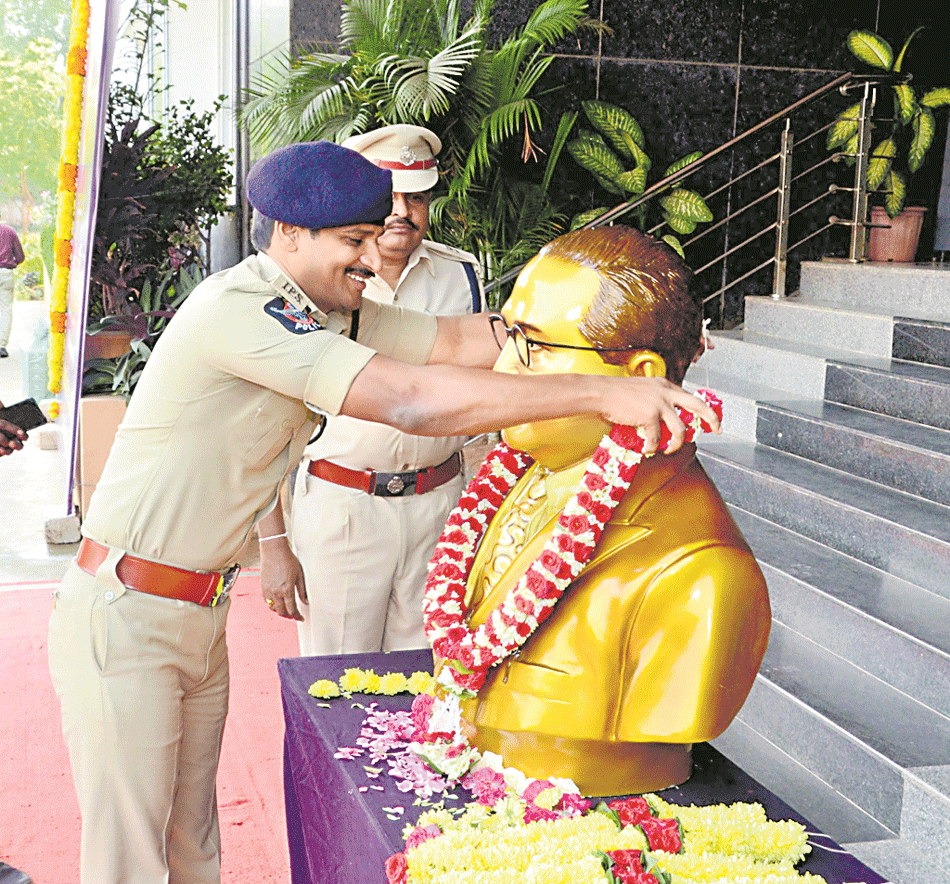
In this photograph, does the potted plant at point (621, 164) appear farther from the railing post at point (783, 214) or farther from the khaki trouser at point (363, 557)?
the khaki trouser at point (363, 557)

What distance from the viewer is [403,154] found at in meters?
2.66

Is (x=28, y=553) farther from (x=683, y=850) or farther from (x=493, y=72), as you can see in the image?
(x=683, y=850)

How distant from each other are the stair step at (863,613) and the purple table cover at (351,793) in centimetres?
148

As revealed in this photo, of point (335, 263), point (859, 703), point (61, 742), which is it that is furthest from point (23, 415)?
point (859, 703)

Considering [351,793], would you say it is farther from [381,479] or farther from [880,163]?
[880,163]

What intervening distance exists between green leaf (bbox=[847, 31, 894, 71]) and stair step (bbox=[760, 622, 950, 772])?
14.6 ft

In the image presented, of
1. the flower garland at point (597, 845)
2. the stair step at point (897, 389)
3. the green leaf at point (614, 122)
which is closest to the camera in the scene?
the flower garland at point (597, 845)

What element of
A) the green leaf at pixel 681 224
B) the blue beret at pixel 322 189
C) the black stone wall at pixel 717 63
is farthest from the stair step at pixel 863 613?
the black stone wall at pixel 717 63

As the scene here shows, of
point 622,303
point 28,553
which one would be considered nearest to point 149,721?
point 622,303

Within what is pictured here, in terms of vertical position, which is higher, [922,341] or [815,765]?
[922,341]

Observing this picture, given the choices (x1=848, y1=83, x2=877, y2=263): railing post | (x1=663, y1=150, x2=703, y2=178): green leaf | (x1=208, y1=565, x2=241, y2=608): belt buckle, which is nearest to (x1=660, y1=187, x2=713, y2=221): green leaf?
(x1=663, y1=150, x2=703, y2=178): green leaf

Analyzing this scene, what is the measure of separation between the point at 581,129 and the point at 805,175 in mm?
1499

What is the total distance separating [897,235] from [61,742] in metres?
5.53

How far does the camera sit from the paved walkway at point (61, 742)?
8.93ft
